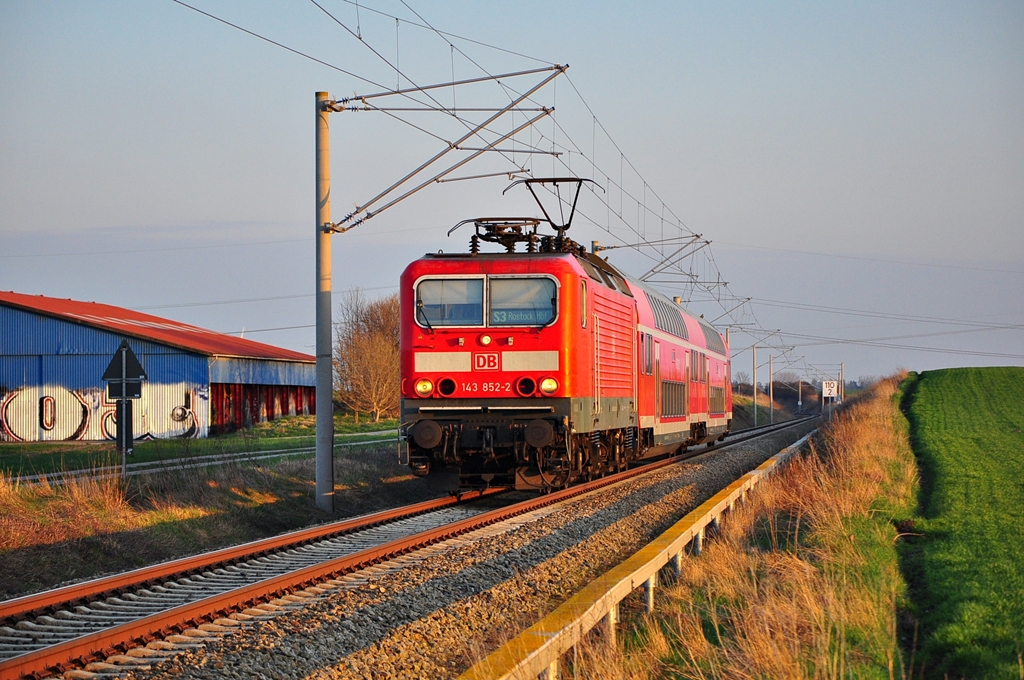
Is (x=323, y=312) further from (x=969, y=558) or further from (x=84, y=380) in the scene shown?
(x=84, y=380)

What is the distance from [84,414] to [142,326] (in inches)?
288

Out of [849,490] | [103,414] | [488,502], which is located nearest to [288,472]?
[488,502]

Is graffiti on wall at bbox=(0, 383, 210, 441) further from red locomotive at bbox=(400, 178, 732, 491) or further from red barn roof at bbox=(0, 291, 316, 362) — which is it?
red locomotive at bbox=(400, 178, 732, 491)

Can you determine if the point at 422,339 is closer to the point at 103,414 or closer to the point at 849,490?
the point at 849,490

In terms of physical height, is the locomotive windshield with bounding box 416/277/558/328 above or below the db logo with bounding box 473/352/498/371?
above

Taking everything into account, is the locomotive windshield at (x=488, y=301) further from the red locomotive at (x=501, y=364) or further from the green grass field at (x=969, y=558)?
the green grass field at (x=969, y=558)

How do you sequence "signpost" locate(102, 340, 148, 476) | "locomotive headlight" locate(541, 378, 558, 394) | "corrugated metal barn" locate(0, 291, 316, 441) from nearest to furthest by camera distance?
"locomotive headlight" locate(541, 378, 558, 394), "signpost" locate(102, 340, 148, 476), "corrugated metal barn" locate(0, 291, 316, 441)

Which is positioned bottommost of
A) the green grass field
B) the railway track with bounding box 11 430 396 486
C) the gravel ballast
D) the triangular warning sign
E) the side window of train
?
the gravel ballast

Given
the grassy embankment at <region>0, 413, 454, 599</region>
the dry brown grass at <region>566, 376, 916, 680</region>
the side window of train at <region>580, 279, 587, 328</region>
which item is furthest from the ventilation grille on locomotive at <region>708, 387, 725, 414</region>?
the side window of train at <region>580, 279, 587, 328</region>

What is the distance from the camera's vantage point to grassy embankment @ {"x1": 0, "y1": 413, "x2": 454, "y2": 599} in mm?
11258

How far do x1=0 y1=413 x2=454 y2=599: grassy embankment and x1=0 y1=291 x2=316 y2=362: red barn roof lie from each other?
66.2 ft

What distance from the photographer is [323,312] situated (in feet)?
52.9

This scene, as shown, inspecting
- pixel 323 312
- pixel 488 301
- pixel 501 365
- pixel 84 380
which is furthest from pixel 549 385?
pixel 84 380

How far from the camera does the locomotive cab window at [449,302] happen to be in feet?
48.5
